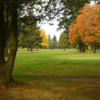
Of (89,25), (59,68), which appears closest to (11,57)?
(59,68)

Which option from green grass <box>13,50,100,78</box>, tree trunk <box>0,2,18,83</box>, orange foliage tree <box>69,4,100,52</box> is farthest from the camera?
orange foliage tree <box>69,4,100,52</box>

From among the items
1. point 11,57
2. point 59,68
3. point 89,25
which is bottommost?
point 59,68

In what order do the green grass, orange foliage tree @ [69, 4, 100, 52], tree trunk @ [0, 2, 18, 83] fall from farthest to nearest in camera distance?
orange foliage tree @ [69, 4, 100, 52] → the green grass → tree trunk @ [0, 2, 18, 83]

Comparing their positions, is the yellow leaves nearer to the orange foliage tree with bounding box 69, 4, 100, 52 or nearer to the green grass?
the orange foliage tree with bounding box 69, 4, 100, 52

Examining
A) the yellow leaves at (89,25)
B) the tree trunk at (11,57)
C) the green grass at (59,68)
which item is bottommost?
the green grass at (59,68)

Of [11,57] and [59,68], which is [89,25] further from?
[11,57]

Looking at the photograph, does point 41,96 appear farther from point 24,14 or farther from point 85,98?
point 24,14

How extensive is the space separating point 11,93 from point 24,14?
4980mm

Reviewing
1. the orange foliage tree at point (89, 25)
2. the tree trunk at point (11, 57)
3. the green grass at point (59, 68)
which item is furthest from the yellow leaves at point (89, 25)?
the tree trunk at point (11, 57)

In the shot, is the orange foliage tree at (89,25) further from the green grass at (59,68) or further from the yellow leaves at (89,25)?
the green grass at (59,68)

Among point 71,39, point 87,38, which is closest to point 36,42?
point 71,39

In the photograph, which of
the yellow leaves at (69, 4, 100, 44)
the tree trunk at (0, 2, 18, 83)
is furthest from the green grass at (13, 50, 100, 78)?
the yellow leaves at (69, 4, 100, 44)

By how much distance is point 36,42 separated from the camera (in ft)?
216

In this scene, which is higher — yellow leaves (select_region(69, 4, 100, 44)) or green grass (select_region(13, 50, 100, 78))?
yellow leaves (select_region(69, 4, 100, 44))
